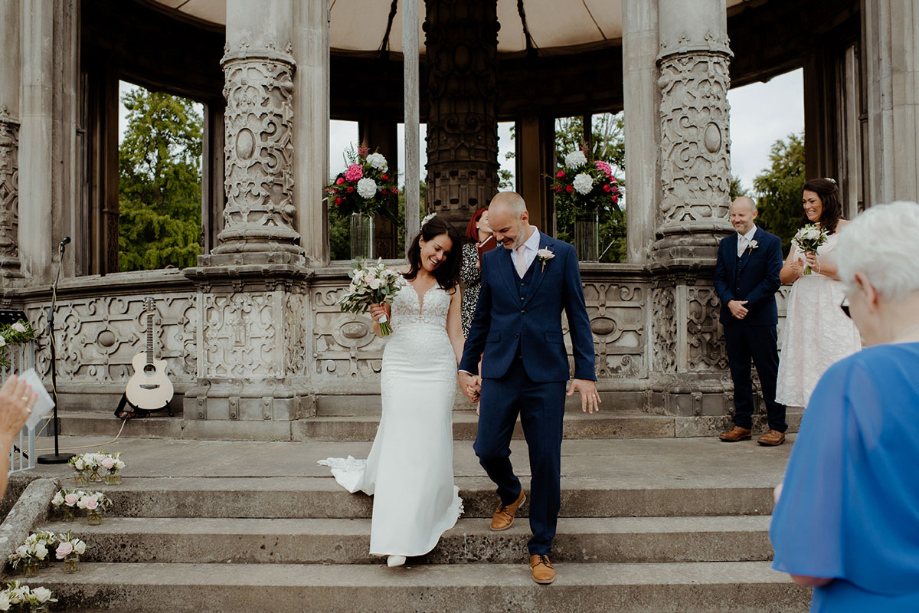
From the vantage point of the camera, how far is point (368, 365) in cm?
771

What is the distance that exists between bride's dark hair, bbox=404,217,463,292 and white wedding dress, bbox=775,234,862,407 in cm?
310

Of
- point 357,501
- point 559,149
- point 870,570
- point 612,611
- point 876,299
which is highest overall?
point 559,149

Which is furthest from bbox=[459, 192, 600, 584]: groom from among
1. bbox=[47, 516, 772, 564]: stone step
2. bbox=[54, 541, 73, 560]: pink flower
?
bbox=[54, 541, 73, 560]: pink flower

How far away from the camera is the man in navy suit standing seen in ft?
21.3

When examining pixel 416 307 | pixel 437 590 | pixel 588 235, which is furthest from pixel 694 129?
pixel 437 590

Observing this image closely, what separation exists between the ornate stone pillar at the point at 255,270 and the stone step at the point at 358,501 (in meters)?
2.17

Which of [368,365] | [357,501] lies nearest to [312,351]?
[368,365]

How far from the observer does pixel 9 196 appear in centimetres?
951

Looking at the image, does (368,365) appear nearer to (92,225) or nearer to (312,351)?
(312,351)

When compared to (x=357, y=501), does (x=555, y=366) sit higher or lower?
higher

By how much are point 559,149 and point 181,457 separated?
41.4 feet

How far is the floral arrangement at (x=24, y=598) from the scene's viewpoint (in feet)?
12.8

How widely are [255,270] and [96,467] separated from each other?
2669mm

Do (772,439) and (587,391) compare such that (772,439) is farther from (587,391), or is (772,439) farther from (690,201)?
(587,391)
